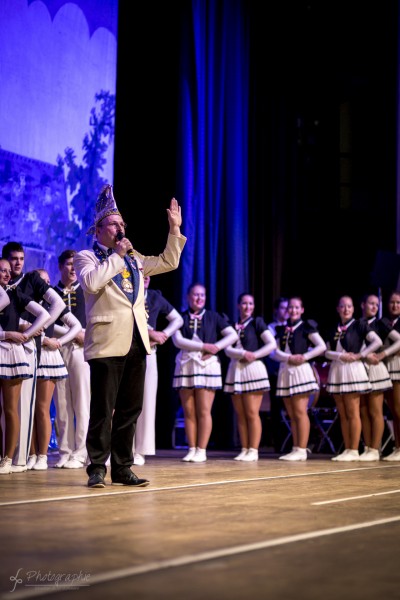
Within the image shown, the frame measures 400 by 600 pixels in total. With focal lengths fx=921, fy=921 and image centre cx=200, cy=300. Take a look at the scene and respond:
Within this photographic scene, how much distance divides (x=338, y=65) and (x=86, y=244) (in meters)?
5.48

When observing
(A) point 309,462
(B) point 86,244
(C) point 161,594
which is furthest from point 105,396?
(B) point 86,244

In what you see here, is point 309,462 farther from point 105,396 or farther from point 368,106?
point 368,106

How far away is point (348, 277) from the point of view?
480 inches

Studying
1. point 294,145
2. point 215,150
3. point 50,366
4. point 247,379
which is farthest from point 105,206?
point 294,145

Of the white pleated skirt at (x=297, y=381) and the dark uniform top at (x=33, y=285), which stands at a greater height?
the dark uniform top at (x=33, y=285)

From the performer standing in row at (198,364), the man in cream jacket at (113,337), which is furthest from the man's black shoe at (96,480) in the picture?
the performer standing in row at (198,364)

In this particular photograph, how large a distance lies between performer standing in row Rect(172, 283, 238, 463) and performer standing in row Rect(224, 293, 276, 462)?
0.57 feet

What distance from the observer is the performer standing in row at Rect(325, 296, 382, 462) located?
289 inches

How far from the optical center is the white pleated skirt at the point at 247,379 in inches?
291

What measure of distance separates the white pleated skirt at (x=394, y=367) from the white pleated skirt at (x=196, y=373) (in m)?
1.40

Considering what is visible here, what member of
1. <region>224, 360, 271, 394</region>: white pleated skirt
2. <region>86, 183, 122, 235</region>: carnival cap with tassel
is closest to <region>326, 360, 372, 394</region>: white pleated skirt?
<region>224, 360, 271, 394</region>: white pleated skirt

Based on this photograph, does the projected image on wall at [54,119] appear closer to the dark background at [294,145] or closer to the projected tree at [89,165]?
the projected tree at [89,165]

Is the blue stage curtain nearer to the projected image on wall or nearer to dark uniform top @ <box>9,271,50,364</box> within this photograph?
the projected image on wall

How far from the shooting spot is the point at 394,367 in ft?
24.5
